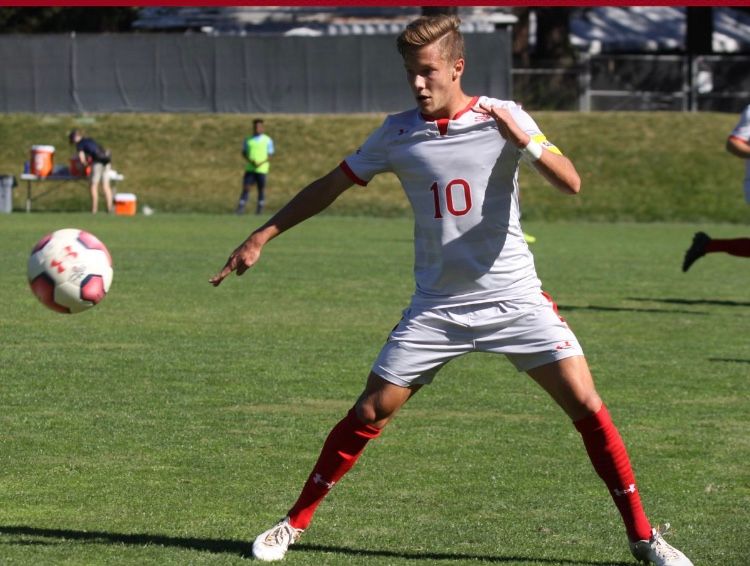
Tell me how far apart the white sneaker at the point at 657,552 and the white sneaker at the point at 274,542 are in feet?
4.16

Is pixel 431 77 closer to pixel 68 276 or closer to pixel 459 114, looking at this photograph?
pixel 459 114

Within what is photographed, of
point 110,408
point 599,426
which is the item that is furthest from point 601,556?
point 110,408

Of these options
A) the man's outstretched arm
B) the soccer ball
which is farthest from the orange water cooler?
the man's outstretched arm

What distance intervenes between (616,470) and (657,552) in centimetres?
33

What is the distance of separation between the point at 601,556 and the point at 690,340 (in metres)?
6.99

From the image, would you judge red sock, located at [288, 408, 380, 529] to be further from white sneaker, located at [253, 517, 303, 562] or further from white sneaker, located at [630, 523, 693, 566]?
white sneaker, located at [630, 523, 693, 566]

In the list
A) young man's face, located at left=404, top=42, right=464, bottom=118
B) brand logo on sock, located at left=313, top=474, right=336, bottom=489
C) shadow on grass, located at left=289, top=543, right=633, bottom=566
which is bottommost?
shadow on grass, located at left=289, top=543, right=633, bottom=566

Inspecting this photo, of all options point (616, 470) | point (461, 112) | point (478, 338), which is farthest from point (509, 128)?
point (616, 470)

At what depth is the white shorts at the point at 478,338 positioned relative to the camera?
5398mm

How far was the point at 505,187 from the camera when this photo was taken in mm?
5445

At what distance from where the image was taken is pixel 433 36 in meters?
5.22

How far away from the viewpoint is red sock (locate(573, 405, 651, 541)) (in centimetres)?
544

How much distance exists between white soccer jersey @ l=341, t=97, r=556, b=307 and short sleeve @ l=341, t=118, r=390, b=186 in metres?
0.02

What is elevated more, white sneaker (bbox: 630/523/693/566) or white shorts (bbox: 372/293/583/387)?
white shorts (bbox: 372/293/583/387)
